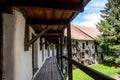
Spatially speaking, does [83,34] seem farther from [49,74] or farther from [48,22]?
[48,22]

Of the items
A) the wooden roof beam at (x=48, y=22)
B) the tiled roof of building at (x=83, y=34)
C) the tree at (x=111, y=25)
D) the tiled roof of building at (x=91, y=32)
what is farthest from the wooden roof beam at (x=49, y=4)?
the tiled roof of building at (x=91, y=32)

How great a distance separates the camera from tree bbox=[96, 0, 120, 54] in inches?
1012

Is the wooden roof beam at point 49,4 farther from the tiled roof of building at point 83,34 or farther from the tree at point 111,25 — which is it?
the tiled roof of building at point 83,34

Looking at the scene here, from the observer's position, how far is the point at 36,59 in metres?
10.2

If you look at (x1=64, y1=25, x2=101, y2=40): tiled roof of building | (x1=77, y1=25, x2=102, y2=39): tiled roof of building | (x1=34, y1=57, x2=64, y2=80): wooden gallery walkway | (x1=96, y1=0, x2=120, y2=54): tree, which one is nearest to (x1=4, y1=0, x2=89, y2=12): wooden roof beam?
(x1=34, y1=57, x2=64, y2=80): wooden gallery walkway

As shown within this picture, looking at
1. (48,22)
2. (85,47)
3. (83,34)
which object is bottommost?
(85,47)

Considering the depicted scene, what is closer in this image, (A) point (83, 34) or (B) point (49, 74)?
(B) point (49, 74)

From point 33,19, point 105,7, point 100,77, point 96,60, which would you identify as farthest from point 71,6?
point 96,60

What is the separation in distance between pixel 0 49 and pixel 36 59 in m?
7.35

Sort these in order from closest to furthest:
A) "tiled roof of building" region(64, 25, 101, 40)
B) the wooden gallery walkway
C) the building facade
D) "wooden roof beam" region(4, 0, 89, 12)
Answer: "wooden roof beam" region(4, 0, 89, 12), the wooden gallery walkway, the building facade, "tiled roof of building" region(64, 25, 101, 40)

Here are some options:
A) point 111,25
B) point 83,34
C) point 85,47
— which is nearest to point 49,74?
point 111,25

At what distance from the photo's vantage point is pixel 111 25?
26.6m

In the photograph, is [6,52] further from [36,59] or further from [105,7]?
[105,7]

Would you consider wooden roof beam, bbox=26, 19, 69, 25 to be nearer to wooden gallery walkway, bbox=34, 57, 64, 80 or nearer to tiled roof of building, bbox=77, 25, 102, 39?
wooden gallery walkway, bbox=34, 57, 64, 80
